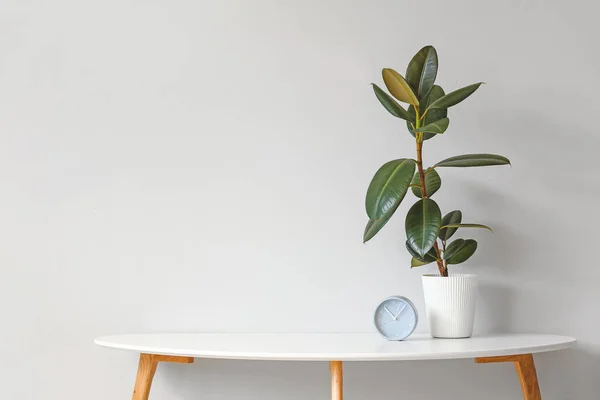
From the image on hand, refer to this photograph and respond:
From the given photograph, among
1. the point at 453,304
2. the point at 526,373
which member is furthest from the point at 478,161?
the point at 526,373

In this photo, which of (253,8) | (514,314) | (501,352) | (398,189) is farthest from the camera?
(253,8)

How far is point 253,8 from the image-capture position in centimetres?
207

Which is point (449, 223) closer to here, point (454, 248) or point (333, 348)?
point (454, 248)

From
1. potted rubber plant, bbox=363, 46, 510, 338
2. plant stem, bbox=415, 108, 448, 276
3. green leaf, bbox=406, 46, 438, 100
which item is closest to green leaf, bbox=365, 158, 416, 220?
potted rubber plant, bbox=363, 46, 510, 338

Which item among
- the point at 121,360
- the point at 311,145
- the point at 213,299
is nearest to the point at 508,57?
the point at 311,145

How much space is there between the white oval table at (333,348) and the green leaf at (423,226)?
25cm

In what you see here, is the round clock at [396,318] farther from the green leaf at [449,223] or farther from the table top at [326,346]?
the green leaf at [449,223]

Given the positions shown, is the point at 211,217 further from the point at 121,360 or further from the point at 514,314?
the point at 514,314

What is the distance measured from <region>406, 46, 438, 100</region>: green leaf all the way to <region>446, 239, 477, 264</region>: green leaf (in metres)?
0.43

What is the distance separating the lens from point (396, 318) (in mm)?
1700

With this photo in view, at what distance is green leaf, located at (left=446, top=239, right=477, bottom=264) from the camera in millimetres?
1794

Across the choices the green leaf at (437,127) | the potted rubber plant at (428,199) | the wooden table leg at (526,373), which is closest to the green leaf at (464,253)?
the potted rubber plant at (428,199)

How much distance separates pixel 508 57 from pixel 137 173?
1.23 meters

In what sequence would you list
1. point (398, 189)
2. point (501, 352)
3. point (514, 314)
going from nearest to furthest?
1. point (501, 352)
2. point (398, 189)
3. point (514, 314)
